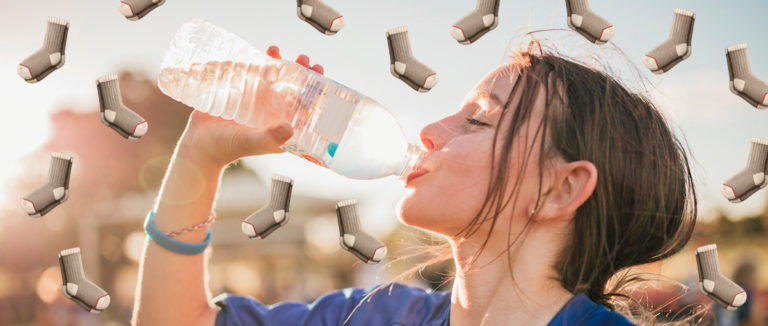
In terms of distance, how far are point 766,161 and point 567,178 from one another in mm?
1605

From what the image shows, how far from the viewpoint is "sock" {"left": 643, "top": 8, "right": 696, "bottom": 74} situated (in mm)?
2920

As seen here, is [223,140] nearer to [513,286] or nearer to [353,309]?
[353,309]

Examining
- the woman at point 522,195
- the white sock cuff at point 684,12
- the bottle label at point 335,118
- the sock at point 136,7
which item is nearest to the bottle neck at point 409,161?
the bottle label at point 335,118

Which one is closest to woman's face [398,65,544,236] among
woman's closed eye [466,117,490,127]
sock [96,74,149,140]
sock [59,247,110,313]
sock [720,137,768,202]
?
woman's closed eye [466,117,490,127]

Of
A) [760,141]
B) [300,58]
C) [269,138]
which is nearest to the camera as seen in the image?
[269,138]

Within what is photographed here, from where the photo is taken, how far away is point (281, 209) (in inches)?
118

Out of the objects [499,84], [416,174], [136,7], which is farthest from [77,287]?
[499,84]

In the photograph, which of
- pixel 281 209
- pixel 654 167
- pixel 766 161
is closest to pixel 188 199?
pixel 281 209

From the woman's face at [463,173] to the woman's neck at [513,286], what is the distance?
14 centimetres

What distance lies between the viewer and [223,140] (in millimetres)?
2277

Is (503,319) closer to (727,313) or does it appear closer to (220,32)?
(220,32)

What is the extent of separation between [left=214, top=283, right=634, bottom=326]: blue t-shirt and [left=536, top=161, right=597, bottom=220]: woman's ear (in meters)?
0.57

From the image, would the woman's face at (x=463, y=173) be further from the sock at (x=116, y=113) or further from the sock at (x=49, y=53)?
the sock at (x=49, y=53)

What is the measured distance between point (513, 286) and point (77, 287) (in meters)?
2.10
